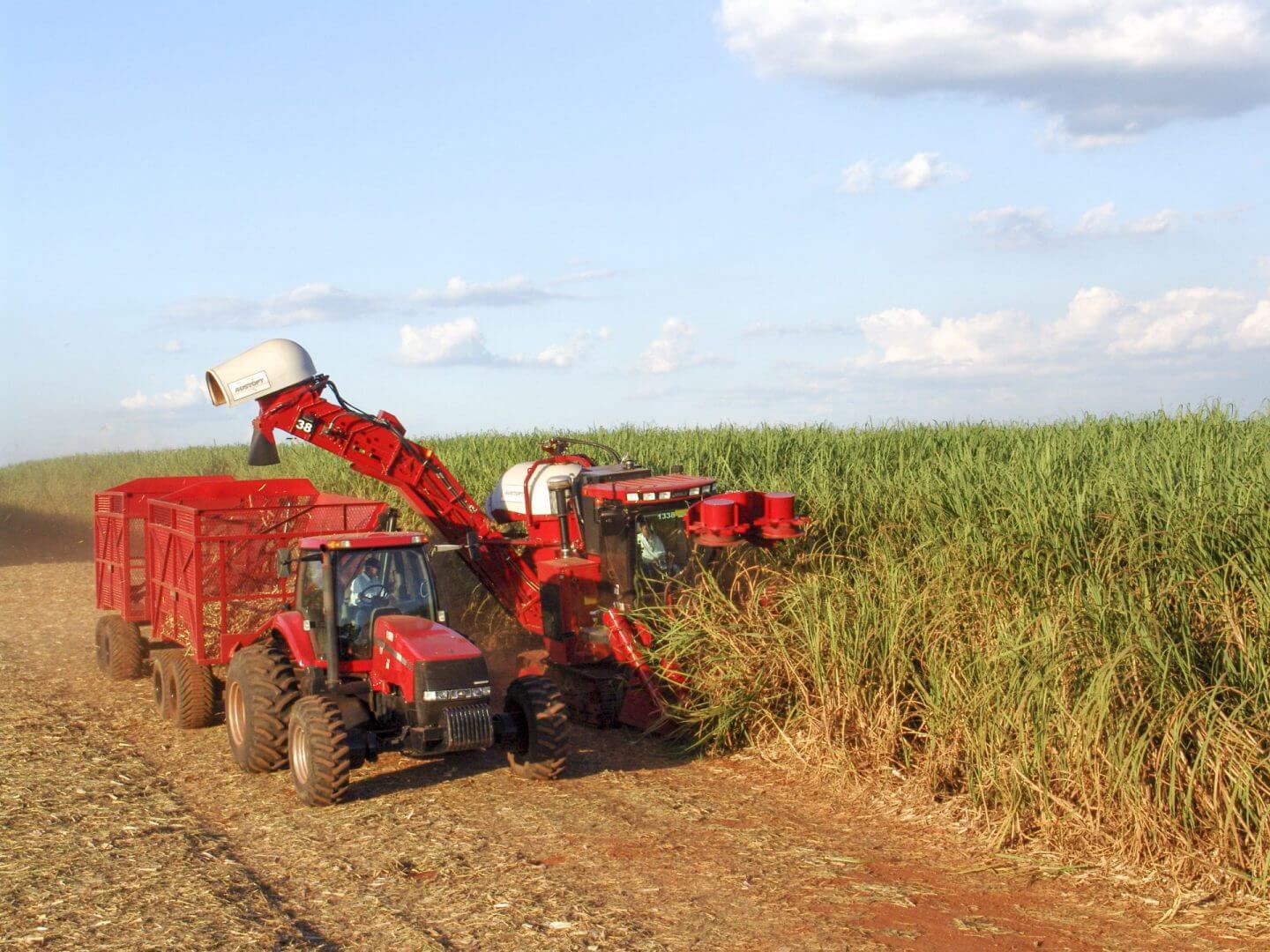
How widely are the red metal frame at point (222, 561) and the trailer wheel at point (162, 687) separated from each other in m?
0.24

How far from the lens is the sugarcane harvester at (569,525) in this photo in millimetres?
9586

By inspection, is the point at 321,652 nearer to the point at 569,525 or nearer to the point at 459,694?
the point at 459,694

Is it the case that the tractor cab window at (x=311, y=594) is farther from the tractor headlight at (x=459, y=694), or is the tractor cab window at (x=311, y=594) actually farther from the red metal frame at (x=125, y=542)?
the red metal frame at (x=125, y=542)

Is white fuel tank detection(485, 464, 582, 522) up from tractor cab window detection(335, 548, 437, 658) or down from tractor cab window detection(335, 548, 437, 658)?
up

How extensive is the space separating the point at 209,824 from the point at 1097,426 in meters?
12.0

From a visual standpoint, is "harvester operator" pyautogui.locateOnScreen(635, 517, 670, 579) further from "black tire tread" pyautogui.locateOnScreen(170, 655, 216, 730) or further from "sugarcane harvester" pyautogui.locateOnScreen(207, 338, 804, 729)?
"black tire tread" pyautogui.locateOnScreen(170, 655, 216, 730)

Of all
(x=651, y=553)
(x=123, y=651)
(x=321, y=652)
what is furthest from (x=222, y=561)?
(x=651, y=553)

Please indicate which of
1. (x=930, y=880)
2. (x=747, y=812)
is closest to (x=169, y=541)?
(x=747, y=812)

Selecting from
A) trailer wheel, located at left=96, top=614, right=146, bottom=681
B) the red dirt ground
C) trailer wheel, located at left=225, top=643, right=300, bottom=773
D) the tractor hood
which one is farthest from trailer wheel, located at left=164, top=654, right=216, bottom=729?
the tractor hood

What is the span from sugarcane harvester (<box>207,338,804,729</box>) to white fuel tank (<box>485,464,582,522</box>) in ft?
0.06

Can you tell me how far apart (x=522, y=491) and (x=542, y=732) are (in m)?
4.26

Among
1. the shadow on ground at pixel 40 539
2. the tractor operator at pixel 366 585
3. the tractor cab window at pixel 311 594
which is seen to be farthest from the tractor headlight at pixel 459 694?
the shadow on ground at pixel 40 539

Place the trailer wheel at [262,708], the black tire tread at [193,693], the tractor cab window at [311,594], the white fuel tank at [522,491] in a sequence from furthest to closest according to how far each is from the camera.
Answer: the white fuel tank at [522,491]
the black tire tread at [193,693]
the tractor cab window at [311,594]
the trailer wheel at [262,708]

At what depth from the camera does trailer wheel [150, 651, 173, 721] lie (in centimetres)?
1048
